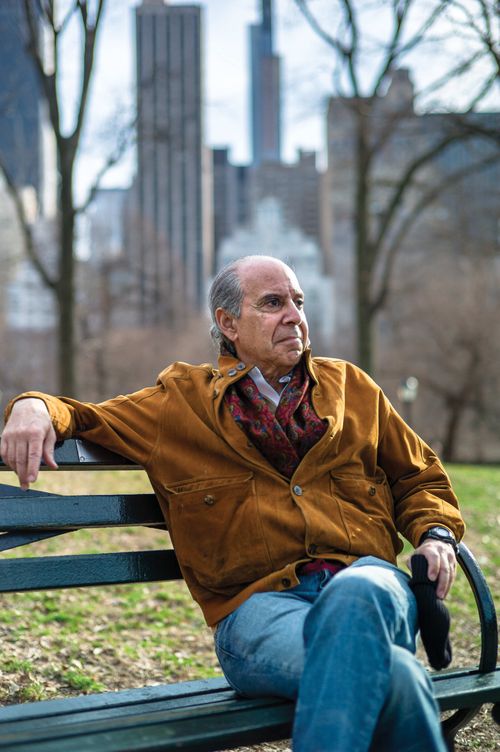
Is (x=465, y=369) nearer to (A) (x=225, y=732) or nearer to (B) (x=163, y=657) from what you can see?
(B) (x=163, y=657)

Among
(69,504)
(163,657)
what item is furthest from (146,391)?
(163,657)

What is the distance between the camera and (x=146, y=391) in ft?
10.0

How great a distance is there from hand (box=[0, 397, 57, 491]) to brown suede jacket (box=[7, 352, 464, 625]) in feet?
0.18

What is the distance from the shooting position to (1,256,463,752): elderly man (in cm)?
232

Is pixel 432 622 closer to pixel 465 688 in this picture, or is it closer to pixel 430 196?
pixel 465 688

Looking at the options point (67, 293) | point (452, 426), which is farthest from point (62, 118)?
point (452, 426)

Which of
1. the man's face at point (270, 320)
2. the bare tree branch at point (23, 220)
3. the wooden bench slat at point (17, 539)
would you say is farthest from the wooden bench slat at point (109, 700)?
the bare tree branch at point (23, 220)

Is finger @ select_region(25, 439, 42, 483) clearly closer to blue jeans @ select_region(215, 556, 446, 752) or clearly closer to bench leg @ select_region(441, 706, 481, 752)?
blue jeans @ select_region(215, 556, 446, 752)

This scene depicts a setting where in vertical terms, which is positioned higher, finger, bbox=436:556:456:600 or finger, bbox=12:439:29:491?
finger, bbox=12:439:29:491

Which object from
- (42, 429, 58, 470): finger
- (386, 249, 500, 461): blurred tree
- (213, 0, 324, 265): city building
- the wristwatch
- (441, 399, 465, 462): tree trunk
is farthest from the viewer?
(213, 0, 324, 265): city building

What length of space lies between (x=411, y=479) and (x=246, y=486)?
0.58 metres

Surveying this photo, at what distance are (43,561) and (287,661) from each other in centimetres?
81

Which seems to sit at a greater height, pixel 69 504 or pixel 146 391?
pixel 146 391

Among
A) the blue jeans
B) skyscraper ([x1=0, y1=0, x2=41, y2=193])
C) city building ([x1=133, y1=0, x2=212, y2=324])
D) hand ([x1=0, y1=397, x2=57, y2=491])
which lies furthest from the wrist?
city building ([x1=133, y1=0, x2=212, y2=324])
